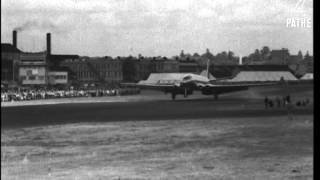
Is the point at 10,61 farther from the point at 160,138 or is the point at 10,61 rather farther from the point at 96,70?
the point at 160,138

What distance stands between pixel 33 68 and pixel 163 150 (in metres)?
2.47

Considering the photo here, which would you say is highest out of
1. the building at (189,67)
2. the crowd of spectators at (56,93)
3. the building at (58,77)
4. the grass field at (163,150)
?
the building at (189,67)

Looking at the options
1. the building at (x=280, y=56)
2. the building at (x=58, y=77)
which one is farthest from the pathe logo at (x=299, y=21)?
the building at (x=58, y=77)

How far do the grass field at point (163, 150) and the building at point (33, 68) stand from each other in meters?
0.93

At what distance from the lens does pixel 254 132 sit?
7707mm

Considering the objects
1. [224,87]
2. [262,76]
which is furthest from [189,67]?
[262,76]

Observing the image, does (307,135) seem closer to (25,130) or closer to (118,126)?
(118,126)

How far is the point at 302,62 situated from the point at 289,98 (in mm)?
874

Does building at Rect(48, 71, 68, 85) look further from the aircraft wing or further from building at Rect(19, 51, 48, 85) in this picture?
the aircraft wing

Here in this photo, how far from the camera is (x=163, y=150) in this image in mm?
6520

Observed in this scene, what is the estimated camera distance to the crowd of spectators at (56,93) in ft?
22.3

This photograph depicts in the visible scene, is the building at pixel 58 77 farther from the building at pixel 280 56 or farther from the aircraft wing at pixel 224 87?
the building at pixel 280 56

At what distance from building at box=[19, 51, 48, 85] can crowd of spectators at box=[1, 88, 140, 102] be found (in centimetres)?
23
